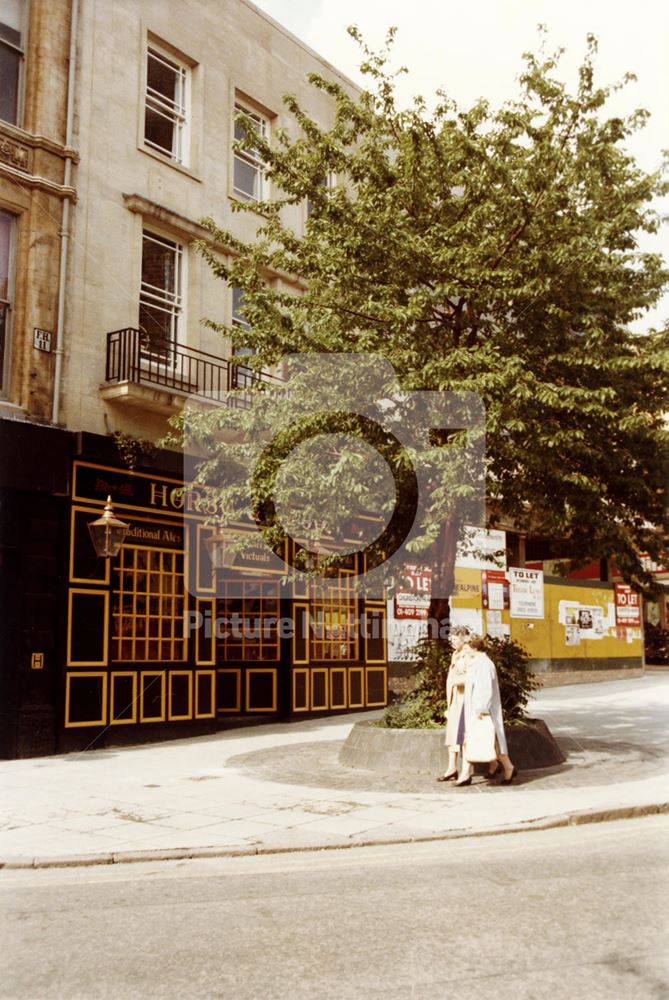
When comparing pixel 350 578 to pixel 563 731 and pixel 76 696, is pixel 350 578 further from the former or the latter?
pixel 76 696

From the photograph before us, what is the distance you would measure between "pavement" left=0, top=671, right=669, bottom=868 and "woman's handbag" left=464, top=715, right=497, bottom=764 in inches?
13.7

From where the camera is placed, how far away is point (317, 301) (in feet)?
39.4

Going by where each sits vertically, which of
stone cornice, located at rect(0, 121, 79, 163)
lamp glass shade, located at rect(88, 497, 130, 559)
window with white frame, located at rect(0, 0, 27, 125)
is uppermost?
window with white frame, located at rect(0, 0, 27, 125)

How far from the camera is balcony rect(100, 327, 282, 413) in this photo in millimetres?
13906

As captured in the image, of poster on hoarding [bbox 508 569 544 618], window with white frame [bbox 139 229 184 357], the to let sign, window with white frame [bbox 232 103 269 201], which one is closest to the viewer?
window with white frame [bbox 139 229 184 357]

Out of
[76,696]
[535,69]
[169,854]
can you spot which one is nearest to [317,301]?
[535,69]

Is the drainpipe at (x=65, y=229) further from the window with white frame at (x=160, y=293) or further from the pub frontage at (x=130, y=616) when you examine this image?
the window with white frame at (x=160, y=293)

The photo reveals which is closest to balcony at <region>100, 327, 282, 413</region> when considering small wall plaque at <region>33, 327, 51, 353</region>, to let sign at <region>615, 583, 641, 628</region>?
small wall plaque at <region>33, 327, 51, 353</region>

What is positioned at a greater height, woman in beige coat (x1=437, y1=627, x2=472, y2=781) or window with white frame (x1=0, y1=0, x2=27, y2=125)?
window with white frame (x1=0, y1=0, x2=27, y2=125)

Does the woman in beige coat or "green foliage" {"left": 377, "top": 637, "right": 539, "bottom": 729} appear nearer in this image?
the woman in beige coat

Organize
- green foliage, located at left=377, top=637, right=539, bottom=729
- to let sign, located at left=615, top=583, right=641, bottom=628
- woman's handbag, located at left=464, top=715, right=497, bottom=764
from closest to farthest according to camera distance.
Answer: woman's handbag, located at left=464, top=715, right=497, bottom=764
green foliage, located at left=377, top=637, right=539, bottom=729
to let sign, located at left=615, top=583, right=641, bottom=628

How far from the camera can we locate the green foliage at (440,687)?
11.4 metres

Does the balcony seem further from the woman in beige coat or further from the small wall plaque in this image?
the woman in beige coat

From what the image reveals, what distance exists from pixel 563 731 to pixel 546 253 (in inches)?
307
